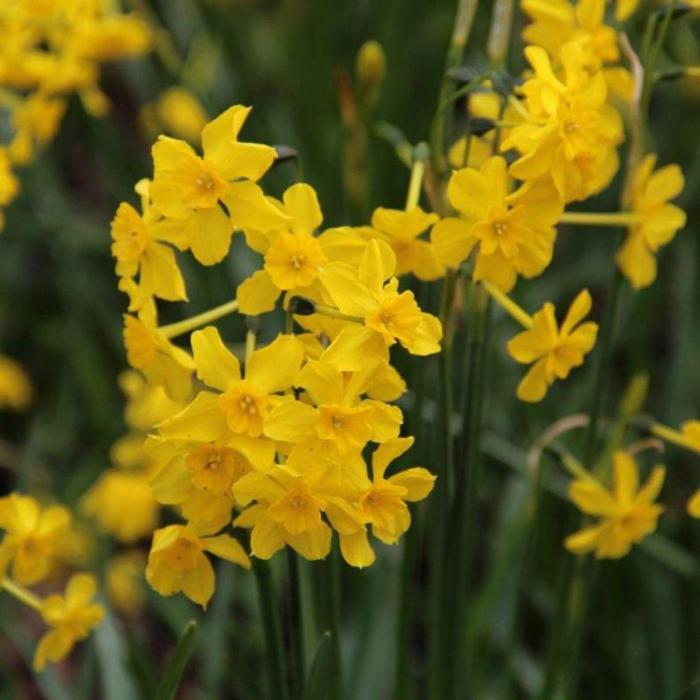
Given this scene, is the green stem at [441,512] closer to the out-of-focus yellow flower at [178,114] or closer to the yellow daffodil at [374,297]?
the yellow daffodil at [374,297]

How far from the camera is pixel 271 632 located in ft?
5.22

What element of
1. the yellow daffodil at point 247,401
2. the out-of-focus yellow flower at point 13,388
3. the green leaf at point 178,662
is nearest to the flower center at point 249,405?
the yellow daffodil at point 247,401

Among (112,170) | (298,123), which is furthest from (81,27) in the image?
(298,123)

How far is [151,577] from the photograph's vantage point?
1402 millimetres

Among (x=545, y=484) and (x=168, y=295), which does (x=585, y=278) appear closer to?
(x=545, y=484)

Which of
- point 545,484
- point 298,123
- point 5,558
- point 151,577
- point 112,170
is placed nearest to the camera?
point 151,577

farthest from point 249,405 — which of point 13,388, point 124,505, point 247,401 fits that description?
point 13,388

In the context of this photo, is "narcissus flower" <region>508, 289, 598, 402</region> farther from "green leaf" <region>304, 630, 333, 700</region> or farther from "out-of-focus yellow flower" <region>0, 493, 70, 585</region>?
"out-of-focus yellow flower" <region>0, 493, 70, 585</region>

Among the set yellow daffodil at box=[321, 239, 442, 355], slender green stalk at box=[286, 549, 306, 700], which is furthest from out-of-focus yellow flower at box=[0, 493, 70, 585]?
yellow daffodil at box=[321, 239, 442, 355]

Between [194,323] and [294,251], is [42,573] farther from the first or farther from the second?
[294,251]

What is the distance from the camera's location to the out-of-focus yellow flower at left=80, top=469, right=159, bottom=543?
2672mm

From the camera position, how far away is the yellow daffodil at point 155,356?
4.75ft

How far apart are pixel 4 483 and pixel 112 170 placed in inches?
33.4

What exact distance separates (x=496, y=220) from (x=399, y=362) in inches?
30.2
